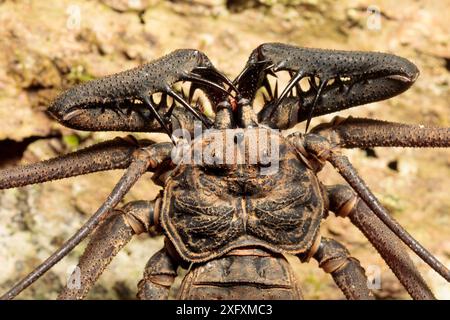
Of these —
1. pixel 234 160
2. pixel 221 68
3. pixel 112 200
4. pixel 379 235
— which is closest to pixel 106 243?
pixel 112 200

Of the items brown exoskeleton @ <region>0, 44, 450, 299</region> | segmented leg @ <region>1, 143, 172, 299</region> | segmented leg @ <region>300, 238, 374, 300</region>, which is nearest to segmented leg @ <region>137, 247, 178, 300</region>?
brown exoskeleton @ <region>0, 44, 450, 299</region>

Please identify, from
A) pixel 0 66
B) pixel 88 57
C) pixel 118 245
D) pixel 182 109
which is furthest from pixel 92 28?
pixel 118 245

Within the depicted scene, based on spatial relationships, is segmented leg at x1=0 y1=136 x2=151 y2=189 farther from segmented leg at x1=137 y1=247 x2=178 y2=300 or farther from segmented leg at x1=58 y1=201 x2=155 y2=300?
segmented leg at x1=137 y1=247 x2=178 y2=300

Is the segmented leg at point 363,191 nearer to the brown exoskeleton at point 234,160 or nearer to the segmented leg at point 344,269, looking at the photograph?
the brown exoskeleton at point 234,160

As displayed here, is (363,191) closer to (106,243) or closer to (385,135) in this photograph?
(385,135)

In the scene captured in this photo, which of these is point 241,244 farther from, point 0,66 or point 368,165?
point 0,66
